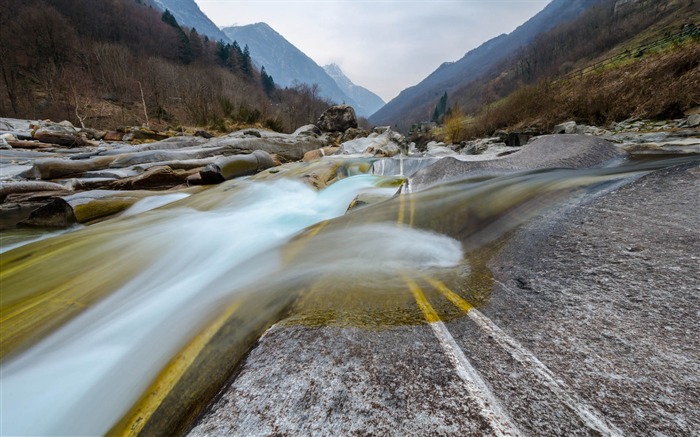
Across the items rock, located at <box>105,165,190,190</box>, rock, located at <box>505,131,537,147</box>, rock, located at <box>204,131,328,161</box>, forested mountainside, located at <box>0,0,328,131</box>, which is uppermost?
forested mountainside, located at <box>0,0,328,131</box>

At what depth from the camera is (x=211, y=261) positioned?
11.7ft

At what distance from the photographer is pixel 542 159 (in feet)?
15.6

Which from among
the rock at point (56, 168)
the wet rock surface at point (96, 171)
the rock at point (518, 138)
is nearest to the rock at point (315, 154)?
the wet rock surface at point (96, 171)

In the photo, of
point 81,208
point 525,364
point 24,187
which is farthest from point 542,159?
point 24,187

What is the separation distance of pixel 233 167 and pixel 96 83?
45.8m

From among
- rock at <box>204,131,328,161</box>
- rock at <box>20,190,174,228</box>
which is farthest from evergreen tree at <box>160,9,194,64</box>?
rock at <box>20,190,174,228</box>

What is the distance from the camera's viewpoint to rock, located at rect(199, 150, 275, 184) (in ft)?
25.4

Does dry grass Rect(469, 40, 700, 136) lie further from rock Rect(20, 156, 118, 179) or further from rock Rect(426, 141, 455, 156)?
rock Rect(20, 156, 118, 179)

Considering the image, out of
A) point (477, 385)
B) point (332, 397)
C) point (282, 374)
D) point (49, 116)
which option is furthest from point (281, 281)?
point (49, 116)

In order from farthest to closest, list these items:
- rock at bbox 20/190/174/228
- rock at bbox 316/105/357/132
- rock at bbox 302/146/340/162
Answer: rock at bbox 316/105/357/132 < rock at bbox 302/146/340/162 < rock at bbox 20/190/174/228

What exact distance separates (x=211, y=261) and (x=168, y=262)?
1.62 feet

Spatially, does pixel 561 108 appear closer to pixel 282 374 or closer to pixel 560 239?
pixel 560 239

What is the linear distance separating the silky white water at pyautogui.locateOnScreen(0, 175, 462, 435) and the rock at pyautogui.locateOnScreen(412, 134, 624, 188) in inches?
98.8

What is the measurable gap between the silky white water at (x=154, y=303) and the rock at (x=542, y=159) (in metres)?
2.51
